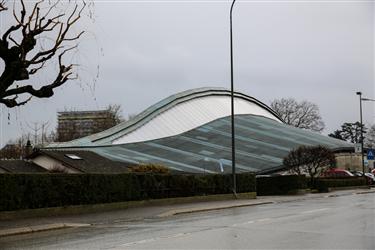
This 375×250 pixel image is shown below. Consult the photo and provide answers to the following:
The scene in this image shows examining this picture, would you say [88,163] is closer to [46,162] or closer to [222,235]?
[46,162]

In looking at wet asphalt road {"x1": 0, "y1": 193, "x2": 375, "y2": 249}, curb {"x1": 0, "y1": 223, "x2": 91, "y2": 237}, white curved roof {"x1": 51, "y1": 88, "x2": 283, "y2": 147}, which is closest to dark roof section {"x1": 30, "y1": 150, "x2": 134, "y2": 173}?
white curved roof {"x1": 51, "y1": 88, "x2": 283, "y2": 147}

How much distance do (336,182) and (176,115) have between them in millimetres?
25699

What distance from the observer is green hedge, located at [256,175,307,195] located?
3925 cm

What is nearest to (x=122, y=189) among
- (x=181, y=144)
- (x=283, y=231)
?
(x=283, y=231)

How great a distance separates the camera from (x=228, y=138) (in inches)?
2404

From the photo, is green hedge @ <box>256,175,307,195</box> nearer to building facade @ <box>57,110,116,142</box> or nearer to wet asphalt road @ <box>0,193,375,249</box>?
wet asphalt road @ <box>0,193,375,249</box>

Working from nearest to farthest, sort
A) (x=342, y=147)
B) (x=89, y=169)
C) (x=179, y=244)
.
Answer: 1. (x=179, y=244)
2. (x=89, y=169)
3. (x=342, y=147)

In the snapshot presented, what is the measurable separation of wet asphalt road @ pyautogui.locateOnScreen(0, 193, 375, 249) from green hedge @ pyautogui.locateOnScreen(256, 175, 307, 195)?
68.6 ft

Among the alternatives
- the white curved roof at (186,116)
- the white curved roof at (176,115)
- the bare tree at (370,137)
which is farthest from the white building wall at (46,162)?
the bare tree at (370,137)

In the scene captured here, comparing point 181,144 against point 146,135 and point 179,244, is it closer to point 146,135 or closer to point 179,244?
point 146,135

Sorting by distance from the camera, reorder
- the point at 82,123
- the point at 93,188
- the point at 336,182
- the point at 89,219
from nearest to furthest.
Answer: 1. the point at 89,219
2. the point at 93,188
3. the point at 336,182
4. the point at 82,123

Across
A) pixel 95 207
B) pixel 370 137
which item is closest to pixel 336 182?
pixel 95 207

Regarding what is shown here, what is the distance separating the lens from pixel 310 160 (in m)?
44.1

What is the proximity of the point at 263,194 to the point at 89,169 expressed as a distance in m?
13.1
